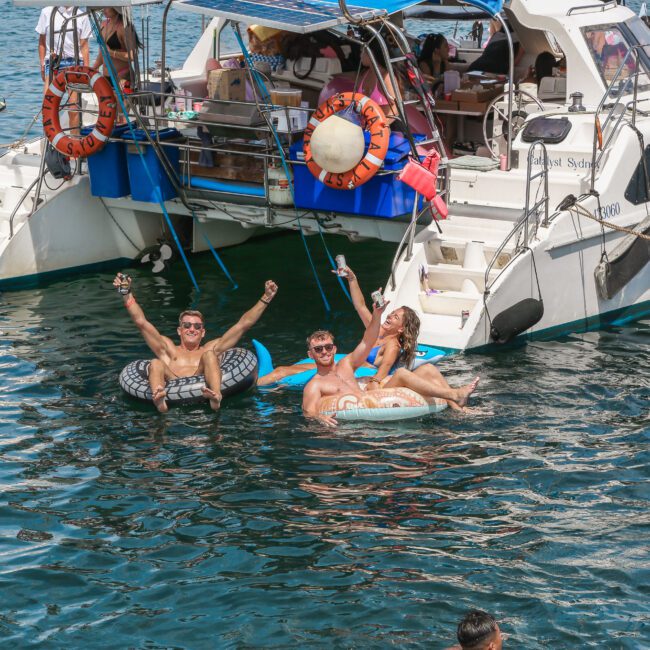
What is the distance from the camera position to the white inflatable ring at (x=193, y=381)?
33.6 feet

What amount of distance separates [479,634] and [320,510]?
255 cm

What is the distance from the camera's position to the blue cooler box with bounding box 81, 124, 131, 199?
518 inches

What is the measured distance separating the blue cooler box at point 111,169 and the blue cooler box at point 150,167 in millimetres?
127

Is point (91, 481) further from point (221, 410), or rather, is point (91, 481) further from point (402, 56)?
point (402, 56)

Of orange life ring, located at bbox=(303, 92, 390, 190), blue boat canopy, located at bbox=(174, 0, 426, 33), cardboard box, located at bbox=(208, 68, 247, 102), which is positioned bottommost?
orange life ring, located at bbox=(303, 92, 390, 190)

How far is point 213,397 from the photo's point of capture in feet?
33.2

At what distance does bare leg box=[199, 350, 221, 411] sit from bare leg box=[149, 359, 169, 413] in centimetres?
33

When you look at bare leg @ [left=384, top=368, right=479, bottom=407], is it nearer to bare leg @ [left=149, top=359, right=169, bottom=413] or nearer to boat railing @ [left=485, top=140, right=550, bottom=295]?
boat railing @ [left=485, top=140, right=550, bottom=295]

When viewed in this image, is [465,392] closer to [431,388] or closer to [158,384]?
[431,388]

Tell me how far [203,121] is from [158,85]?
Answer: 71.9 inches

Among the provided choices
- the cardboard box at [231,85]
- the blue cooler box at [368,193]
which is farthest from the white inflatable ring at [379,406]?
the cardboard box at [231,85]

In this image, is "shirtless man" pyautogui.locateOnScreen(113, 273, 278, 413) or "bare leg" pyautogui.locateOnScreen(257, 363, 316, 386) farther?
"bare leg" pyautogui.locateOnScreen(257, 363, 316, 386)

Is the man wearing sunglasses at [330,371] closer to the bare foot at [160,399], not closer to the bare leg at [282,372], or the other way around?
the bare leg at [282,372]

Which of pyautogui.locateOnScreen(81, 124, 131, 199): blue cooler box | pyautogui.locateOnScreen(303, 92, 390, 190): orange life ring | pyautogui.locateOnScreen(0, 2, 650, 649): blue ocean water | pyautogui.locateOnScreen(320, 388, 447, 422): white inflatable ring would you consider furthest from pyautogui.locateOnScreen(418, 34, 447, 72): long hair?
pyautogui.locateOnScreen(320, 388, 447, 422): white inflatable ring
